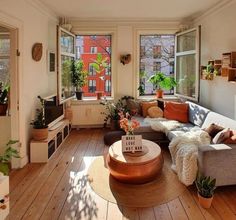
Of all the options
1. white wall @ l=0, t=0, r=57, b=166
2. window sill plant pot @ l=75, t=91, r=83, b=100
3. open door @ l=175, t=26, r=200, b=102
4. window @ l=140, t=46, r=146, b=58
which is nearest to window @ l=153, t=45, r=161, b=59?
window @ l=140, t=46, r=146, b=58

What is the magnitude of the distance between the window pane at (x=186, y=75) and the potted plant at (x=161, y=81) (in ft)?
0.61

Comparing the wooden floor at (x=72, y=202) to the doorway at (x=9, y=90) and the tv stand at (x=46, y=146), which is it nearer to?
the tv stand at (x=46, y=146)

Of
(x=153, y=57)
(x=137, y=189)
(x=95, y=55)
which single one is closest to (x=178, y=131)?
(x=137, y=189)

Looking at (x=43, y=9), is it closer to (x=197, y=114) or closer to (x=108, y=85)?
(x=108, y=85)

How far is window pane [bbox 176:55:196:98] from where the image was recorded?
5.48 meters

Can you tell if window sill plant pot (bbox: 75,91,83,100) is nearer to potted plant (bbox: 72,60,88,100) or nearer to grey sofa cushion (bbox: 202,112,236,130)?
potted plant (bbox: 72,60,88,100)

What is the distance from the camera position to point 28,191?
10.2 feet

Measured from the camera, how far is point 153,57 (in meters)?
6.40

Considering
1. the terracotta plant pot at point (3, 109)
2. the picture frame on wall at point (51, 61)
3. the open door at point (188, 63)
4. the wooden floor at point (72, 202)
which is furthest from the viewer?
the open door at point (188, 63)

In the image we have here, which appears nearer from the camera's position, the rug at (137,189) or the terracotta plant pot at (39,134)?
the rug at (137,189)

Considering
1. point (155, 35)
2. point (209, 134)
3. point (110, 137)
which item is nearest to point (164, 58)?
point (155, 35)

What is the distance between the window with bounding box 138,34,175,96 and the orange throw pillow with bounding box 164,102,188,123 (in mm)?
1181

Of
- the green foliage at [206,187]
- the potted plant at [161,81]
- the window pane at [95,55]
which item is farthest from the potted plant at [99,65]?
the green foliage at [206,187]

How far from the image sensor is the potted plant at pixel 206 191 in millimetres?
2725
